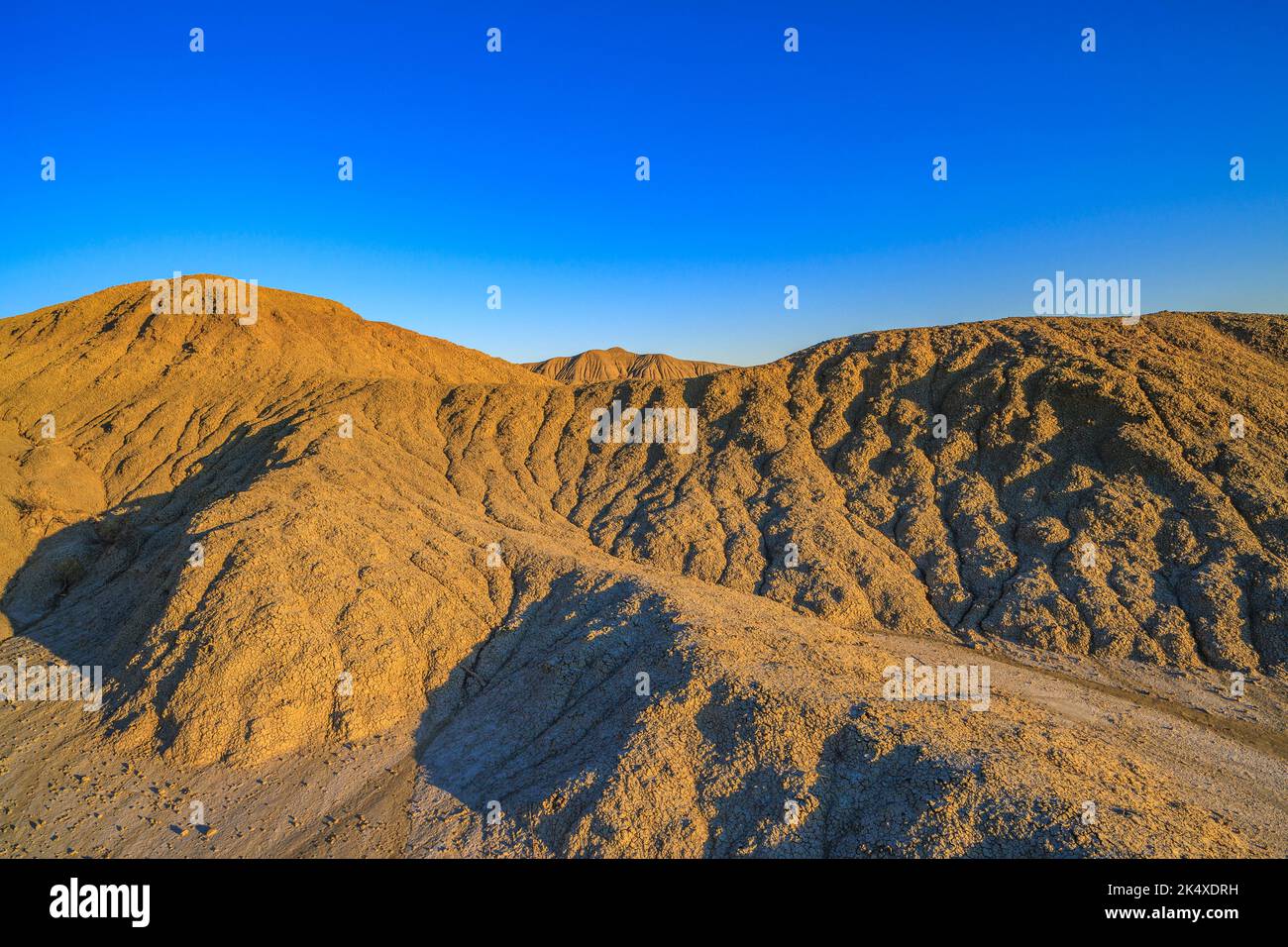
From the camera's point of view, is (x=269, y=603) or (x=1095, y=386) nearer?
(x=269, y=603)

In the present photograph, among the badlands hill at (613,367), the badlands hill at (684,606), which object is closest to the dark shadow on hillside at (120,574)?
the badlands hill at (684,606)

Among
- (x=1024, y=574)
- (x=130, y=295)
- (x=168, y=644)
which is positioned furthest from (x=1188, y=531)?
(x=130, y=295)

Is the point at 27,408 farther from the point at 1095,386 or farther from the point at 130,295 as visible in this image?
the point at 1095,386

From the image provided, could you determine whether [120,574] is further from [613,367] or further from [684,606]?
[613,367]

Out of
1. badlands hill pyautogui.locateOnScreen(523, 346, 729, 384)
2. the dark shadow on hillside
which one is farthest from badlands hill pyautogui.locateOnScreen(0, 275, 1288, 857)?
badlands hill pyautogui.locateOnScreen(523, 346, 729, 384)

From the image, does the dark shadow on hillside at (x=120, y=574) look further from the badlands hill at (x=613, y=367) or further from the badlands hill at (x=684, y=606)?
the badlands hill at (x=613, y=367)

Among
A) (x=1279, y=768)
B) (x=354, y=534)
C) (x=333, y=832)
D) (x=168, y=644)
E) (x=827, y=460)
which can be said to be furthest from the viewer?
(x=827, y=460)

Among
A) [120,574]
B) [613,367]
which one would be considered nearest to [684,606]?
[120,574]
